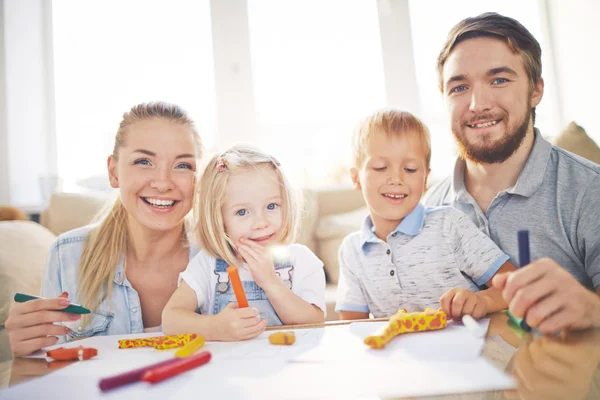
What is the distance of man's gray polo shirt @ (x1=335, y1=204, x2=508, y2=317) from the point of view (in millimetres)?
1036

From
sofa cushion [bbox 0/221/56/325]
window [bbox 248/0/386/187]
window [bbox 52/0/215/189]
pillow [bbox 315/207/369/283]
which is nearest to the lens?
sofa cushion [bbox 0/221/56/325]

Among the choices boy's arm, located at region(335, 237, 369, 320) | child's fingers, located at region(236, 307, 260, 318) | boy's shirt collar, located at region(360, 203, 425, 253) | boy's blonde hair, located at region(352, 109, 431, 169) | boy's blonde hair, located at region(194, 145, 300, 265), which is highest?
boy's blonde hair, located at region(352, 109, 431, 169)

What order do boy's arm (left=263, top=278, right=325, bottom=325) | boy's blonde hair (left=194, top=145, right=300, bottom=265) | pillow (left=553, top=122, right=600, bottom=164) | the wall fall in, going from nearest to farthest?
boy's arm (left=263, top=278, right=325, bottom=325) → boy's blonde hair (left=194, top=145, right=300, bottom=265) → pillow (left=553, top=122, right=600, bottom=164) → the wall

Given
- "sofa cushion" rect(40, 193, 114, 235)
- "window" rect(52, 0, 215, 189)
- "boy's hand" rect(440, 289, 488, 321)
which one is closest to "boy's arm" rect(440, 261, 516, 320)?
"boy's hand" rect(440, 289, 488, 321)

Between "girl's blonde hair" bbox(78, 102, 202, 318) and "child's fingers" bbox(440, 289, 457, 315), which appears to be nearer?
"child's fingers" bbox(440, 289, 457, 315)

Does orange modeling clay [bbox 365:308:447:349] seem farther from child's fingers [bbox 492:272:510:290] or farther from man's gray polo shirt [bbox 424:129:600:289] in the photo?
man's gray polo shirt [bbox 424:129:600:289]

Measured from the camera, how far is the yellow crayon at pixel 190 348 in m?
0.65

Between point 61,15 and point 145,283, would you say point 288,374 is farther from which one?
point 61,15

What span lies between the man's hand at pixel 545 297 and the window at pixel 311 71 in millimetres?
2715

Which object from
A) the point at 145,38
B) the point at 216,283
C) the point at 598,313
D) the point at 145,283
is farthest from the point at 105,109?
the point at 598,313

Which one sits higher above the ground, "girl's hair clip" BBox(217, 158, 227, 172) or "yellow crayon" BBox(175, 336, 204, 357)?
"girl's hair clip" BBox(217, 158, 227, 172)

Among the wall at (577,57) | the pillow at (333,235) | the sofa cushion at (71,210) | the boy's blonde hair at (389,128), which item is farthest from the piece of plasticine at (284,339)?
the wall at (577,57)

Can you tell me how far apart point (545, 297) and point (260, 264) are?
512 millimetres

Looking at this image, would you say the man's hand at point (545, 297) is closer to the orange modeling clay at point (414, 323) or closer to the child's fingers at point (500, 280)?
the child's fingers at point (500, 280)
